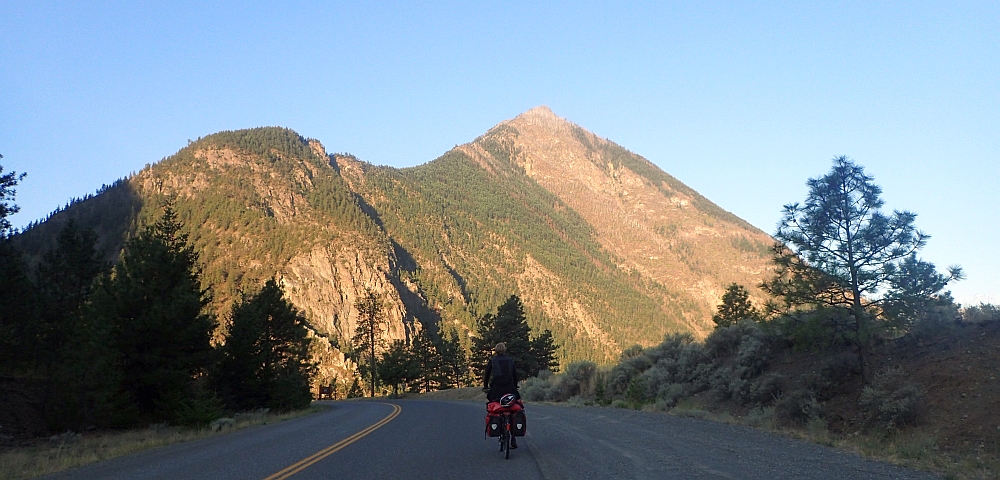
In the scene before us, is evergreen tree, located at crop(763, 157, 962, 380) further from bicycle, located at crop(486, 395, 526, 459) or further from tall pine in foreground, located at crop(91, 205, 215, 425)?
tall pine in foreground, located at crop(91, 205, 215, 425)

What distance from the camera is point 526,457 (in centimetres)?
998

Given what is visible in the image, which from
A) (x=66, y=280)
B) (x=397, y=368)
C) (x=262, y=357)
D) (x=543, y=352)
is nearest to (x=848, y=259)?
(x=262, y=357)

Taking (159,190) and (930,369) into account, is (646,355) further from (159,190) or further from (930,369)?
(159,190)

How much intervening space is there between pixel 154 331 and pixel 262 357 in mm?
9359

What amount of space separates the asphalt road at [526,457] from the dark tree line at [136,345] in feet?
30.5

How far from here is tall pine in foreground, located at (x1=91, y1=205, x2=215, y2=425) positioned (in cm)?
2314

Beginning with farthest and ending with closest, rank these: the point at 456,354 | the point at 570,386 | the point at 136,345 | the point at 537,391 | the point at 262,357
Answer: the point at 456,354 → the point at 537,391 → the point at 570,386 → the point at 262,357 → the point at 136,345

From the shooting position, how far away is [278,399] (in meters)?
34.0

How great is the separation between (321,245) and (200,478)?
161 metres

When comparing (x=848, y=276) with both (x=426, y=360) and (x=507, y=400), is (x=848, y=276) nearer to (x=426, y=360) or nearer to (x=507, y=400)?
(x=507, y=400)

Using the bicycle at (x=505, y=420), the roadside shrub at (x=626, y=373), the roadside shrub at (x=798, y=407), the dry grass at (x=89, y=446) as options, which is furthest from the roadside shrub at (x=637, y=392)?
the dry grass at (x=89, y=446)

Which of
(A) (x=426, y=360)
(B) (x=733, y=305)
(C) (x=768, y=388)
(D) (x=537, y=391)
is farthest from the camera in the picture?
(A) (x=426, y=360)

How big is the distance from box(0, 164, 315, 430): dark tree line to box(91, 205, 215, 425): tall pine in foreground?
0.13ft

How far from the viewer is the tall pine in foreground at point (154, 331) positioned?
911 inches
